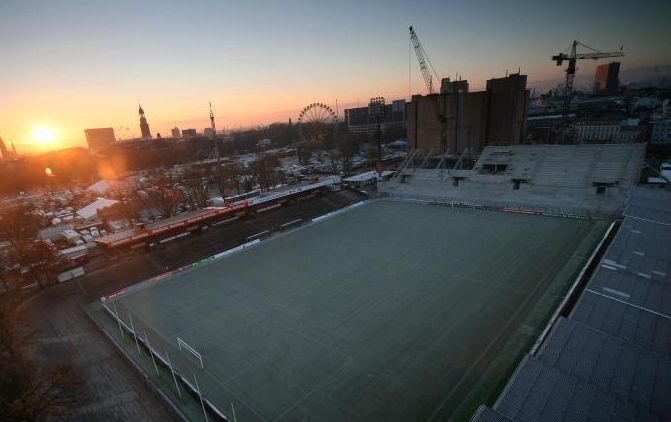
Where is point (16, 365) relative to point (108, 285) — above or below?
above

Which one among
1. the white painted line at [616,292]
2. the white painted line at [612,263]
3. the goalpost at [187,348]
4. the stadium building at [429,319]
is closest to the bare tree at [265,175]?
the stadium building at [429,319]

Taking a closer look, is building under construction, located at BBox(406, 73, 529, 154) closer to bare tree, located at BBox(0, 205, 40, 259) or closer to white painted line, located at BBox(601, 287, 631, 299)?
white painted line, located at BBox(601, 287, 631, 299)

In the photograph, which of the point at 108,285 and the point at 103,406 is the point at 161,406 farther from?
the point at 108,285

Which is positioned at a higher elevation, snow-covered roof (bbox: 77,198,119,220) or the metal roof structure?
the metal roof structure

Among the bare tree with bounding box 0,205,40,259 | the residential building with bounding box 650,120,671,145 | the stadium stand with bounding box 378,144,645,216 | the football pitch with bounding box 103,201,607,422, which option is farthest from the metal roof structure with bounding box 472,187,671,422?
the residential building with bounding box 650,120,671,145

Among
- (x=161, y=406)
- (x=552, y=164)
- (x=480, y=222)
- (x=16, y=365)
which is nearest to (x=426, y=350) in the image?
(x=161, y=406)

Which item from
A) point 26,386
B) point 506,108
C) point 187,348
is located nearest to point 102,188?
point 187,348
